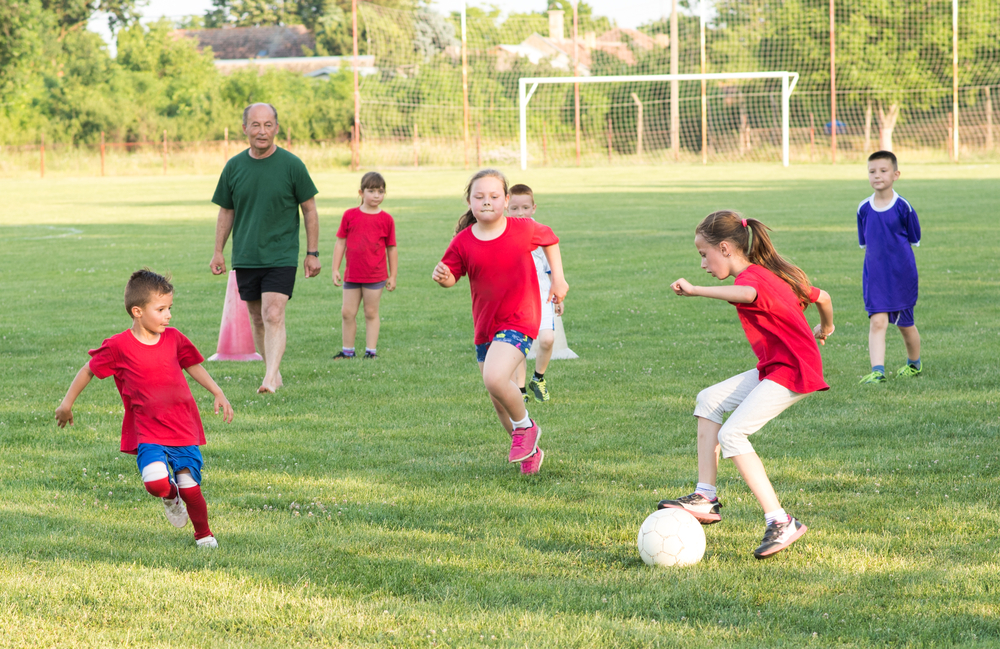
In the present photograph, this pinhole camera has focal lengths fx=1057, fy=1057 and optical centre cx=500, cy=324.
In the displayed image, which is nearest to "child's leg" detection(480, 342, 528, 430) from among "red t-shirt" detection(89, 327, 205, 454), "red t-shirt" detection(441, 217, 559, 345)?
"red t-shirt" detection(441, 217, 559, 345)

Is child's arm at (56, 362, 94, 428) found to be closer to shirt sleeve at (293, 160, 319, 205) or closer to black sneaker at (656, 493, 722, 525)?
A: black sneaker at (656, 493, 722, 525)

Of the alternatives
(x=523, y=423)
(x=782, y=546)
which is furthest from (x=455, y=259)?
(x=782, y=546)

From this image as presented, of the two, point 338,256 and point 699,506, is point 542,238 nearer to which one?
point 699,506

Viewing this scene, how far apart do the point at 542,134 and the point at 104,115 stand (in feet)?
80.2

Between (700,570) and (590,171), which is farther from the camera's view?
(590,171)

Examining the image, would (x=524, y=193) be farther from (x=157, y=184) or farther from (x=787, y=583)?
(x=157, y=184)

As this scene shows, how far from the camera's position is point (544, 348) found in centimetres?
793

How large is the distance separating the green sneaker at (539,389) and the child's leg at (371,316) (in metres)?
2.28

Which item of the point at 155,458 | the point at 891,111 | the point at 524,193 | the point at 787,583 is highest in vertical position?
the point at 891,111

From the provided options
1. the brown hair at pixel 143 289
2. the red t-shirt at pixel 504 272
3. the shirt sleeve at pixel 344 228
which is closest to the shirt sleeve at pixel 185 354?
the brown hair at pixel 143 289

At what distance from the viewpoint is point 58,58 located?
6725 centimetres

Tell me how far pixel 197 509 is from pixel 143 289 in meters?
0.97

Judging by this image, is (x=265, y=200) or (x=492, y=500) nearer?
(x=492, y=500)

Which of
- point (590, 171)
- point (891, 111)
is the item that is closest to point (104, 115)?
point (590, 171)
